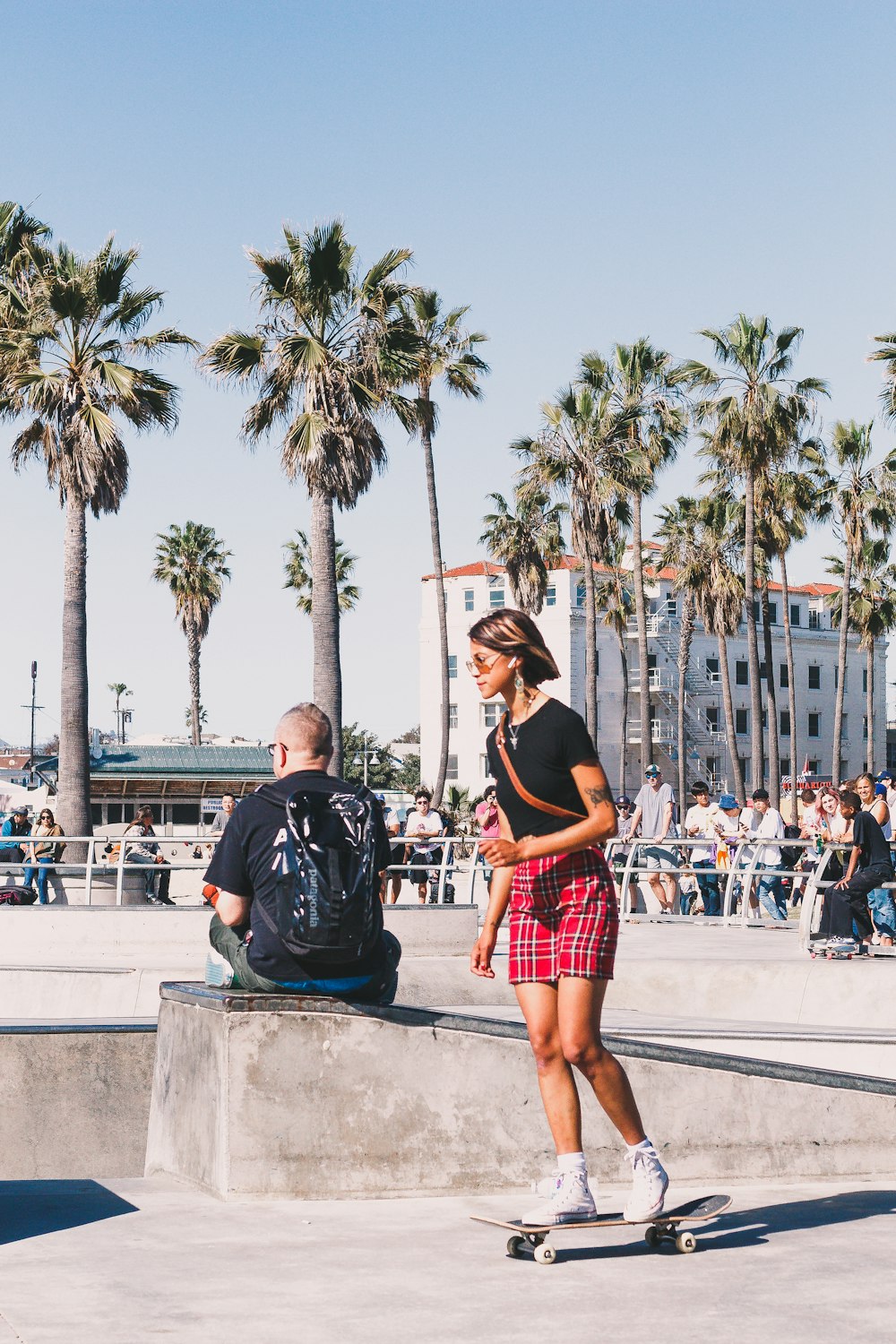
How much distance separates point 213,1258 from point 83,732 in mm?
22382

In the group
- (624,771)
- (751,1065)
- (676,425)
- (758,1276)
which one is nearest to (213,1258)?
(758,1276)

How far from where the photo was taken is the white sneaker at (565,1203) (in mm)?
4410

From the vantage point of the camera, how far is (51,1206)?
16.1 feet

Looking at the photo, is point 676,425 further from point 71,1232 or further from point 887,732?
point 887,732

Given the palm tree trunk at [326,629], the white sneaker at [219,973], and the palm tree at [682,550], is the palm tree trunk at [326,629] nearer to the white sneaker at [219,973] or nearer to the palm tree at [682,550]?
the white sneaker at [219,973]

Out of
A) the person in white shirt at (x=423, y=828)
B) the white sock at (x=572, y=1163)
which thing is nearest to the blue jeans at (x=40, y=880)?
the person in white shirt at (x=423, y=828)

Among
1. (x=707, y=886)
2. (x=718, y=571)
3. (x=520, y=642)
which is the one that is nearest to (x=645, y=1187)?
(x=520, y=642)

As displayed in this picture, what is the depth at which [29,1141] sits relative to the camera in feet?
23.1

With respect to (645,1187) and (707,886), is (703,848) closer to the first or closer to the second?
(707,886)

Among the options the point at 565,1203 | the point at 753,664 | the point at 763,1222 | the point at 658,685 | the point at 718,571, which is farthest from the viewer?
the point at 658,685

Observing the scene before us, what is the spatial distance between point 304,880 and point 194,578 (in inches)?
2562

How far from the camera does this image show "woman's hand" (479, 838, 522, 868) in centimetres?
429

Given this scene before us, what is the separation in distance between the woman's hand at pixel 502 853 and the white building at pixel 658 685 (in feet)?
228

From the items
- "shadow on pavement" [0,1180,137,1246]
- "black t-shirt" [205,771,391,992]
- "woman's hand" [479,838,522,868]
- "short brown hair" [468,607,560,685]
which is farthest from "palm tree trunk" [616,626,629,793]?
"woman's hand" [479,838,522,868]
